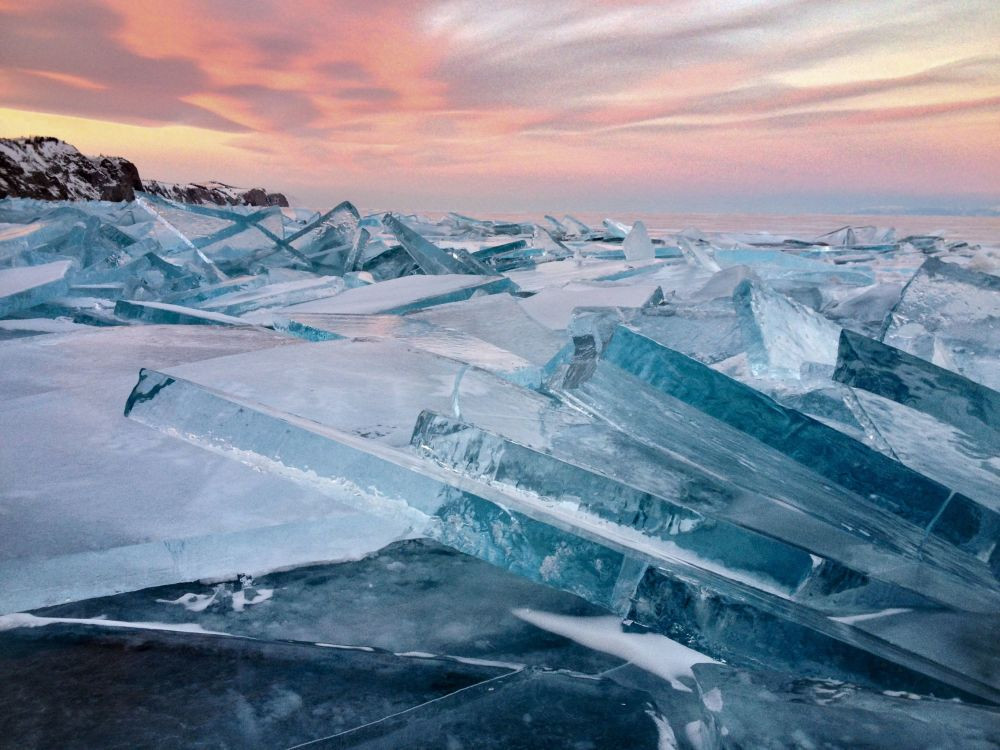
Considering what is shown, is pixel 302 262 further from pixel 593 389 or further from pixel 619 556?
pixel 619 556

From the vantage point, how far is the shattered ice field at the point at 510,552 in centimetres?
69

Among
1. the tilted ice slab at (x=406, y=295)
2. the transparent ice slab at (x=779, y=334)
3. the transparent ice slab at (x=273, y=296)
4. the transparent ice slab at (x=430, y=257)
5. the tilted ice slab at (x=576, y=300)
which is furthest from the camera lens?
the transparent ice slab at (x=430, y=257)

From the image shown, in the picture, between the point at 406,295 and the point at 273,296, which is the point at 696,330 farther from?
the point at 273,296

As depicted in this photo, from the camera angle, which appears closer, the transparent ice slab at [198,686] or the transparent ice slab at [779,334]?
the transparent ice slab at [198,686]

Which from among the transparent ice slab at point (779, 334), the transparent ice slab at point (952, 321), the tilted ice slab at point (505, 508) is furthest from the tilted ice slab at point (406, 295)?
the transparent ice slab at point (952, 321)

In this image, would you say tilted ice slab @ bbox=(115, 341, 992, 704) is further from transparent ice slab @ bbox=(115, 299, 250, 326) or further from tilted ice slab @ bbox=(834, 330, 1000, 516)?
transparent ice slab @ bbox=(115, 299, 250, 326)

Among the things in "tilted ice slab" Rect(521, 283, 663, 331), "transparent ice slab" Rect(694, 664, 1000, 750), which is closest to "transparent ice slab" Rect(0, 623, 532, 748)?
"transparent ice slab" Rect(694, 664, 1000, 750)

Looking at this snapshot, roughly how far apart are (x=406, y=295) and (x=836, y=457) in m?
1.78

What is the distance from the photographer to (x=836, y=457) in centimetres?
97

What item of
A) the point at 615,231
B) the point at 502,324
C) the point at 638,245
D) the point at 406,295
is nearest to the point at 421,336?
the point at 502,324

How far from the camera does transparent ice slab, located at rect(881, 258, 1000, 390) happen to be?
1.53 metres

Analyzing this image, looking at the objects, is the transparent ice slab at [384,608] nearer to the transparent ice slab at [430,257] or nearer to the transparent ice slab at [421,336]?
the transparent ice slab at [421,336]

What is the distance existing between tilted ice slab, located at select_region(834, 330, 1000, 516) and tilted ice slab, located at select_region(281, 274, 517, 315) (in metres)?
1.48

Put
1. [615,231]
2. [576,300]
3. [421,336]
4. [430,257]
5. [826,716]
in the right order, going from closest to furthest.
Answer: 1. [826,716]
2. [421,336]
3. [576,300]
4. [430,257]
5. [615,231]
